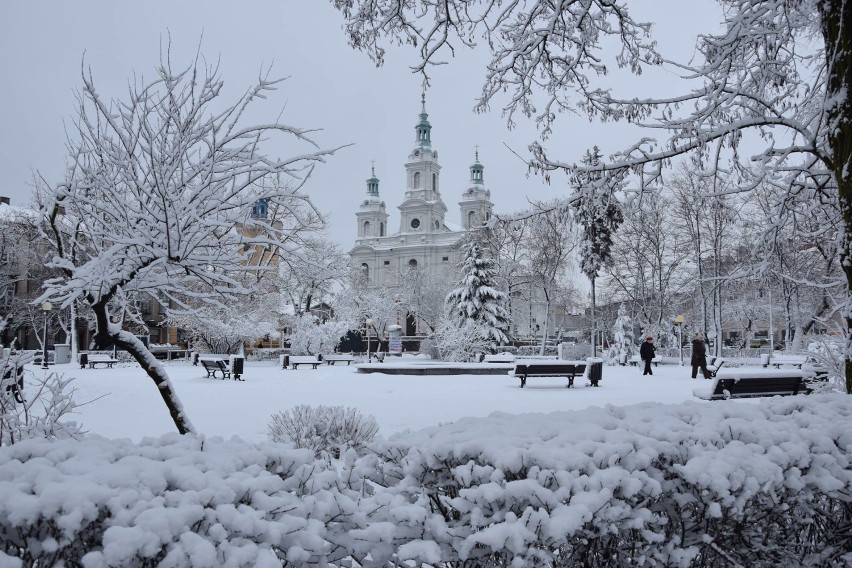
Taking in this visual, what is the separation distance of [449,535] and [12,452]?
1900 mm

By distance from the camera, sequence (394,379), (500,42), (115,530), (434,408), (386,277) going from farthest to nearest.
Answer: (386,277) < (394,379) < (434,408) < (500,42) < (115,530)

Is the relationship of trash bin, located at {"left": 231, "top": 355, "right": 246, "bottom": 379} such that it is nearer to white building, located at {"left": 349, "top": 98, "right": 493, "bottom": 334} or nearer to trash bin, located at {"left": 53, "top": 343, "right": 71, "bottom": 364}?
trash bin, located at {"left": 53, "top": 343, "right": 71, "bottom": 364}

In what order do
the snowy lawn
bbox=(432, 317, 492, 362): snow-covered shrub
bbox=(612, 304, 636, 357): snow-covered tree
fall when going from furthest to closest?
1. bbox=(612, 304, 636, 357): snow-covered tree
2. bbox=(432, 317, 492, 362): snow-covered shrub
3. the snowy lawn

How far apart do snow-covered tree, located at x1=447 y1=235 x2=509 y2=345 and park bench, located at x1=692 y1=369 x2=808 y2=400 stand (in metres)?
29.4

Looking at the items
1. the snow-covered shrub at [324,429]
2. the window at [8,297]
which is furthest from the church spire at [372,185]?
the snow-covered shrub at [324,429]

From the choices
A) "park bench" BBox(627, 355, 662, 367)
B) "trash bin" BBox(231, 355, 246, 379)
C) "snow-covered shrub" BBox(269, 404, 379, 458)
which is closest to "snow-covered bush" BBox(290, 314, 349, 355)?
"trash bin" BBox(231, 355, 246, 379)

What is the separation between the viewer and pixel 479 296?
1721 inches

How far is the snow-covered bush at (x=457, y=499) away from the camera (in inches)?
80.3

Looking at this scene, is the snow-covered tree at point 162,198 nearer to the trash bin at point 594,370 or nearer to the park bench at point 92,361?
the trash bin at point 594,370

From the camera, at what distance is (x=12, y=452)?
2.58 metres

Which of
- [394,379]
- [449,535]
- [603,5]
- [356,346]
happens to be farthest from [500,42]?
[356,346]

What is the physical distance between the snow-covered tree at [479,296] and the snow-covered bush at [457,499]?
39544 mm

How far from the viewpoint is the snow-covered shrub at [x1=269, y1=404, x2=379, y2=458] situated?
779cm

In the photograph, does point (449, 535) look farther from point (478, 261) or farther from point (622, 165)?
point (478, 261)
